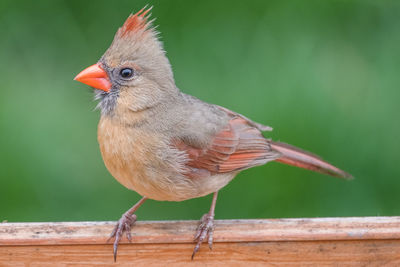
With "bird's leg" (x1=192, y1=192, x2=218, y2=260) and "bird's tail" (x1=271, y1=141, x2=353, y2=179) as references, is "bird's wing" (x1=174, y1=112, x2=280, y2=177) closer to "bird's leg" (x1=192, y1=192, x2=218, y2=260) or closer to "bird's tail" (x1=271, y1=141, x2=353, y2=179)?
"bird's tail" (x1=271, y1=141, x2=353, y2=179)

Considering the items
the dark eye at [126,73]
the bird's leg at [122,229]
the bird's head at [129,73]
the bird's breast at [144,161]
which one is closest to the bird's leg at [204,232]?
the bird's breast at [144,161]

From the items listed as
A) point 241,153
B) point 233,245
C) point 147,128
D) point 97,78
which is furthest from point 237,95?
point 233,245

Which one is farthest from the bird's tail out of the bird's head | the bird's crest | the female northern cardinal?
the bird's crest

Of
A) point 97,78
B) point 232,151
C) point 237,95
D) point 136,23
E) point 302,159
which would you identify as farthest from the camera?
point 237,95

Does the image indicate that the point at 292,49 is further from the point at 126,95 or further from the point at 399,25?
the point at 126,95

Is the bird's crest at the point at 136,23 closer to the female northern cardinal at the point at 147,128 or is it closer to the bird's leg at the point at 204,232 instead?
the female northern cardinal at the point at 147,128

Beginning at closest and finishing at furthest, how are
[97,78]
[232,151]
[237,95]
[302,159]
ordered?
[97,78], [232,151], [302,159], [237,95]

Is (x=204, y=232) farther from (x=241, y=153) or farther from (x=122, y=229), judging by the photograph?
(x=241, y=153)
